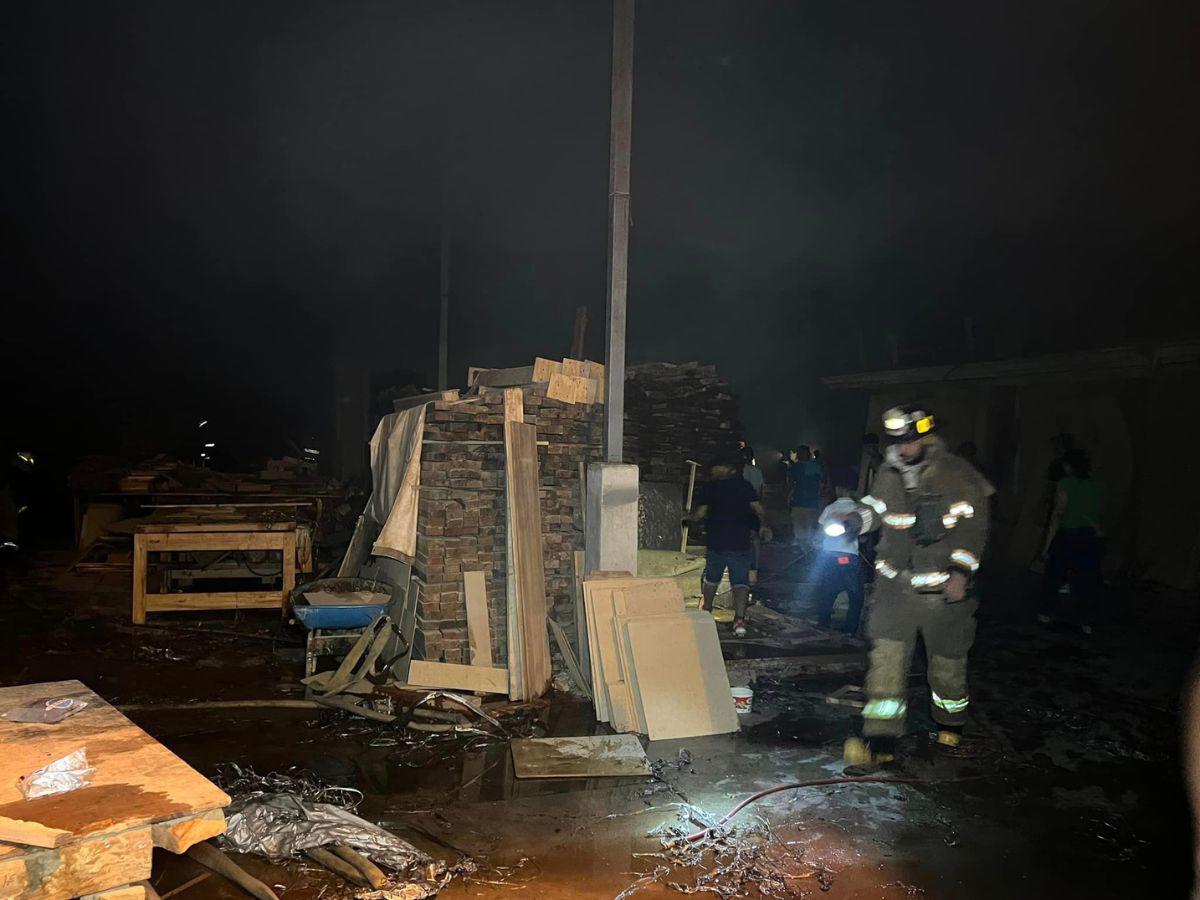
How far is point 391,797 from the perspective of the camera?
4301 mm

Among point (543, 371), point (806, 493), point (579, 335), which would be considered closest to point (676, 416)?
point (579, 335)

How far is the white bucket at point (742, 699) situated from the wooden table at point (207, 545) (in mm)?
5076

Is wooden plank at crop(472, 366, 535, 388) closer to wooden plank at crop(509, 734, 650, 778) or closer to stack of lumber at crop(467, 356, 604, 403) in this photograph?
stack of lumber at crop(467, 356, 604, 403)

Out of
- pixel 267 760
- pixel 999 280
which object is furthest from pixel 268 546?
pixel 999 280

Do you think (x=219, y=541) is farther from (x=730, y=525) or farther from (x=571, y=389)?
(x=730, y=525)

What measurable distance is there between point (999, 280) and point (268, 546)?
1401cm

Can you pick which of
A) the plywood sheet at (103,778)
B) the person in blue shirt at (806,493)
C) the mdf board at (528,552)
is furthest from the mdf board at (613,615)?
the person in blue shirt at (806,493)

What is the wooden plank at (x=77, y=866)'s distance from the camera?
6.93 ft

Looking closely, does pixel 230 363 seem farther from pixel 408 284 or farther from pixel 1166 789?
pixel 1166 789

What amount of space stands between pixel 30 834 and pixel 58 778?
1.34ft

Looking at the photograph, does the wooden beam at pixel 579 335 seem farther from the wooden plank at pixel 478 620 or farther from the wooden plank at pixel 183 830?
the wooden plank at pixel 183 830

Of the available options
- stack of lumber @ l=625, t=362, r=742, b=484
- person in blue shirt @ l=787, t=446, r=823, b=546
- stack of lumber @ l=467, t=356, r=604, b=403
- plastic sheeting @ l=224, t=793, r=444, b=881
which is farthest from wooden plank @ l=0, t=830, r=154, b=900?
person in blue shirt @ l=787, t=446, r=823, b=546

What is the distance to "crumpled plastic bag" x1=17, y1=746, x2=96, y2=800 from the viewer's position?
2.45m

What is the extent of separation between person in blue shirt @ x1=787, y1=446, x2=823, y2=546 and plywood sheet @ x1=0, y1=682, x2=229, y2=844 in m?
10.7
